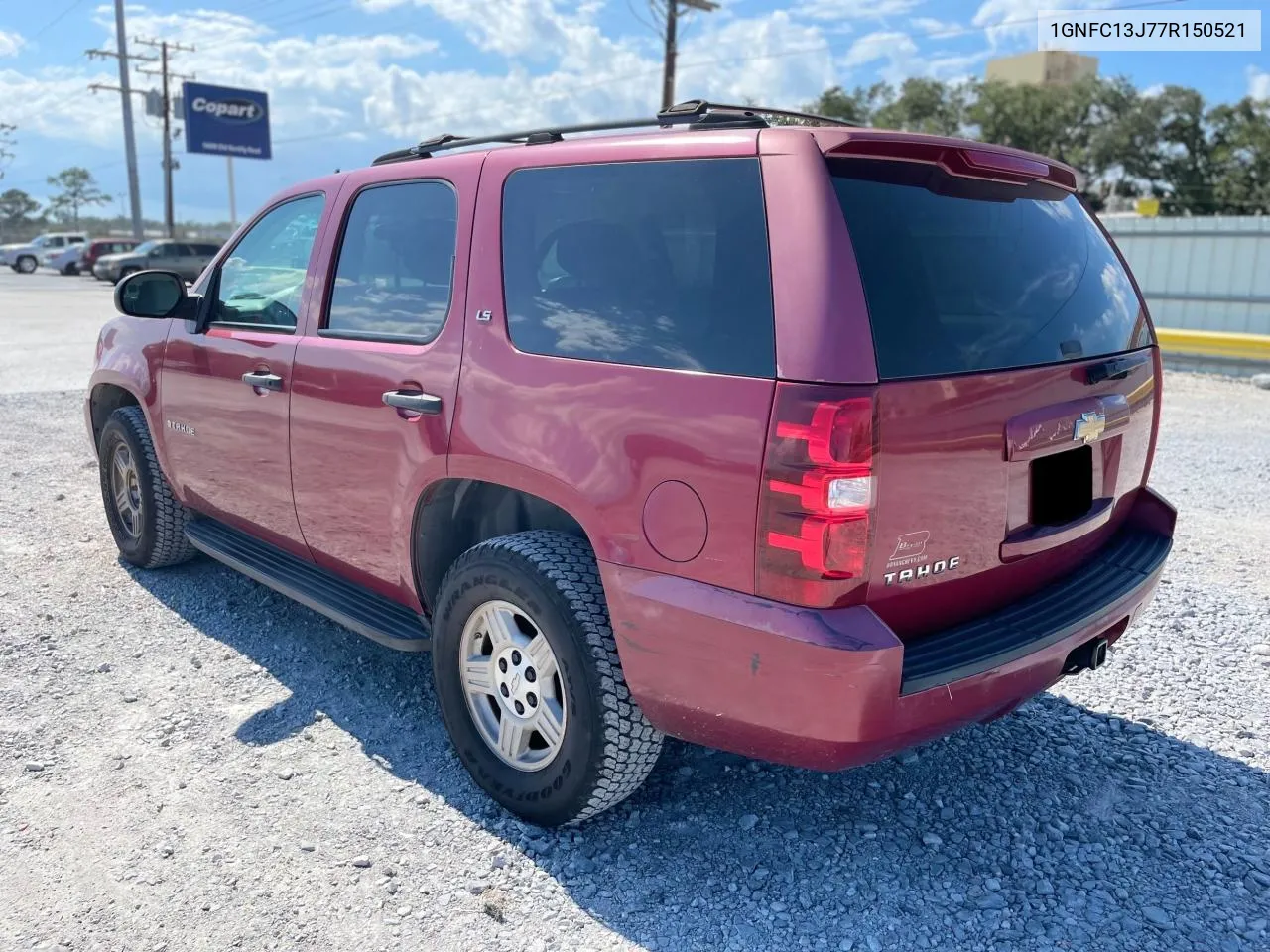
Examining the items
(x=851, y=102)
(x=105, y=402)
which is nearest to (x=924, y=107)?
(x=851, y=102)

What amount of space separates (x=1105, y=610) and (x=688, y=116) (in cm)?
181

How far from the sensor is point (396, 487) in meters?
3.22

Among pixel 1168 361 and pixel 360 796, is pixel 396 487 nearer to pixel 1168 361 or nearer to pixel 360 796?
pixel 360 796

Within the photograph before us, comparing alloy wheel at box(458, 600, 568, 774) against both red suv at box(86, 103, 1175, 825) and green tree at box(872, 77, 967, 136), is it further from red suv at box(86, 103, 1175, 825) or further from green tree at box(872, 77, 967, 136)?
green tree at box(872, 77, 967, 136)

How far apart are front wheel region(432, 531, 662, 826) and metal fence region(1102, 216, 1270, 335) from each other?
13.6 metres

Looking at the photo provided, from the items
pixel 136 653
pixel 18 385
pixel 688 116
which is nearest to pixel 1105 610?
pixel 688 116

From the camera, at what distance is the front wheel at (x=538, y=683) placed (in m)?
2.65

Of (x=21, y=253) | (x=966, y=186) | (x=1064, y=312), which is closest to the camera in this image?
(x=966, y=186)

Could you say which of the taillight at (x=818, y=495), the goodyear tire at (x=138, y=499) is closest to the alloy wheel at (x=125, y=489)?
the goodyear tire at (x=138, y=499)

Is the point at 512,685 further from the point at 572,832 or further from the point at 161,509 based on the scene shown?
the point at 161,509

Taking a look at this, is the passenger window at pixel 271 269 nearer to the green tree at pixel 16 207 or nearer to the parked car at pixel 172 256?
the parked car at pixel 172 256

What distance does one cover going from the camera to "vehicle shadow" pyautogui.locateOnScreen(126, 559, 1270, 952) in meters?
2.56

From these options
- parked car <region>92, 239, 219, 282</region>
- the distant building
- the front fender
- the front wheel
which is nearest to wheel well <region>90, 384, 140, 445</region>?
the front fender

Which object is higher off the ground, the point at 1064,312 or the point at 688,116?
the point at 688,116
